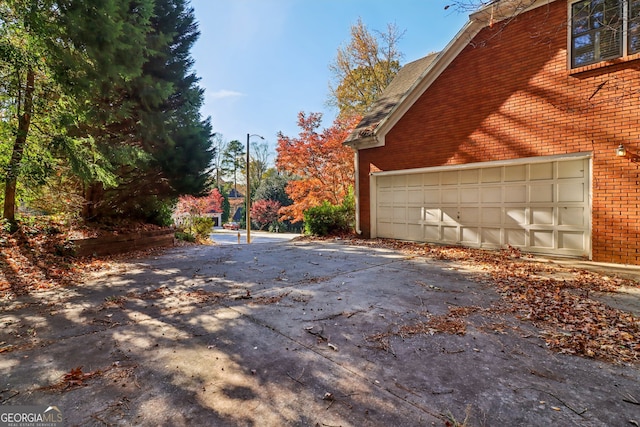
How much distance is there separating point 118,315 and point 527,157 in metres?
8.32

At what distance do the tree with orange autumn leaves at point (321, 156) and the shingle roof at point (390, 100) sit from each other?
3969 millimetres

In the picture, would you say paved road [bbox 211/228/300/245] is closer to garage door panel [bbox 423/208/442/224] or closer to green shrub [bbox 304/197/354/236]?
green shrub [bbox 304/197/354/236]

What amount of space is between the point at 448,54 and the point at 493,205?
4.26m

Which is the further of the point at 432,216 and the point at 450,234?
the point at 432,216

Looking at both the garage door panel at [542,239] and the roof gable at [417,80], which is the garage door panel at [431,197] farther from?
the garage door panel at [542,239]

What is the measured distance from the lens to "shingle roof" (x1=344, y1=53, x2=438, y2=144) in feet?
32.8

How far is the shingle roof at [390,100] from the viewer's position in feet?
32.8

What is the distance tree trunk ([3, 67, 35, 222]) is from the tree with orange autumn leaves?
35.8 feet

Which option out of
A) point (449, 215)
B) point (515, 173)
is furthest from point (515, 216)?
point (449, 215)

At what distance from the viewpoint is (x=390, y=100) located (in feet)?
36.3

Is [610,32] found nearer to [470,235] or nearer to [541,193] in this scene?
[541,193]

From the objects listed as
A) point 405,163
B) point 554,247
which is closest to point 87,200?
point 405,163

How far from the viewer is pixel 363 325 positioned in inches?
123

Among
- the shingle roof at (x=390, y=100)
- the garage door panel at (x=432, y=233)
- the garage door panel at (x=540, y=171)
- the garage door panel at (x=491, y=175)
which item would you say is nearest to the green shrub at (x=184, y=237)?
the shingle roof at (x=390, y=100)
